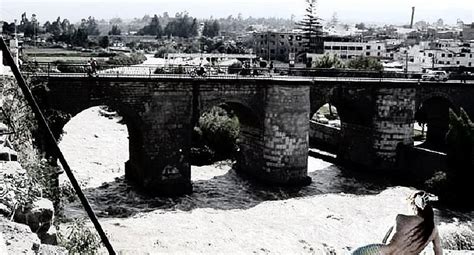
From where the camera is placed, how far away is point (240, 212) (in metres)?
27.5

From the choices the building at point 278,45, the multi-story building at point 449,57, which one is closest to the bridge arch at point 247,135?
the multi-story building at point 449,57

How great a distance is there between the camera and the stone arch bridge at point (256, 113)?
29.3 metres

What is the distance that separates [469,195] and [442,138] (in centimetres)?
1338

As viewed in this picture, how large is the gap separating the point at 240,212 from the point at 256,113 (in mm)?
7104

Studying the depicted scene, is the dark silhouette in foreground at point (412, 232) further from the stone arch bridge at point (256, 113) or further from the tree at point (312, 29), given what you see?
the tree at point (312, 29)

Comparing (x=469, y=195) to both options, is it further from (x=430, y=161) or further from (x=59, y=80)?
(x=59, y=80)

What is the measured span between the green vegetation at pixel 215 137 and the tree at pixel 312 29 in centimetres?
4662

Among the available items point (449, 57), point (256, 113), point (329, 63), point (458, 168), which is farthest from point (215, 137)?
point (449, 57)

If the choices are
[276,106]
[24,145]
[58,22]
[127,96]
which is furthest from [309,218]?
[58,22]

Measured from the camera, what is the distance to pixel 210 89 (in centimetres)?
3114

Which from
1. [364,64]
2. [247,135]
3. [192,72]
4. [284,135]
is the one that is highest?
[192,72]

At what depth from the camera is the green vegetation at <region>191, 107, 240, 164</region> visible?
124 ft

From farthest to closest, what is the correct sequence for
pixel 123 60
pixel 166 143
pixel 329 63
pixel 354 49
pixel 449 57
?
pixel 354 49
pixel 449 57
pixel 123 60
pixel 329 63
pixel 166 143

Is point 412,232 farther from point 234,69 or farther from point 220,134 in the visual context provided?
point 220,134
